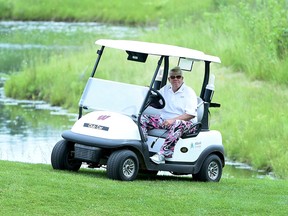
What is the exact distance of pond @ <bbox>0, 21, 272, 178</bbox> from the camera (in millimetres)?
18953

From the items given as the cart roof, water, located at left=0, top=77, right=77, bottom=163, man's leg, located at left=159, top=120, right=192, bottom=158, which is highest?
the cart roof

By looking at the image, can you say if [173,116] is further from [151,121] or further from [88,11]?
[88,11]

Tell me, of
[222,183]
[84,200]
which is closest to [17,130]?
[222,183]

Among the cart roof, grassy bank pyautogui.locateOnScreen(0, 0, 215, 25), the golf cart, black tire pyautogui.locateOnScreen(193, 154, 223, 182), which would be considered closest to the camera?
the golf cart

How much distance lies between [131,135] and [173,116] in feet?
3.09

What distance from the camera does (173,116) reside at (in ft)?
42.5

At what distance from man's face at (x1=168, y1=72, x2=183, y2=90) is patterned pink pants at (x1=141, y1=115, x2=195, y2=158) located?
0.47m

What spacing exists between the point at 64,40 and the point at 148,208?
3003 cm

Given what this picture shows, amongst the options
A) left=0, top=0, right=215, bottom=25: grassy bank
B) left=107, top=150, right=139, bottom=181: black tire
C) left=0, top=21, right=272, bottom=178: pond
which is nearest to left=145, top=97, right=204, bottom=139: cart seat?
left=107, top=150, right=139, bottom=181: black tire

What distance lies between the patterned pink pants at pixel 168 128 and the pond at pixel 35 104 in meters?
4.70

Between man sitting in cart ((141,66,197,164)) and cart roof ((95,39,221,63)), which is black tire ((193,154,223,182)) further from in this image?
cart roof ((95,39,221,63))

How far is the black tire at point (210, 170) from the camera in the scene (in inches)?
517

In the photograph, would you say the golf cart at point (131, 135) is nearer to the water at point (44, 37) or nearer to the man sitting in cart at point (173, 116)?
the man sitting in cart at point (173, 116)

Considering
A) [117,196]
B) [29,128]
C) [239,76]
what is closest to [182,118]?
[117,196]
